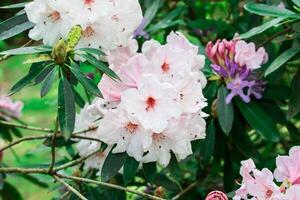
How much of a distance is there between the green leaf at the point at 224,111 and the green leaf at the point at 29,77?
0.51 m

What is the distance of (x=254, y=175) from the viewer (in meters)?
1.30

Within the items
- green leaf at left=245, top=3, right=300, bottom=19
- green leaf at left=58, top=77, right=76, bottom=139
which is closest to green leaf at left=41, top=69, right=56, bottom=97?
green leaf at left=58, top=77, right=76, bottom=139

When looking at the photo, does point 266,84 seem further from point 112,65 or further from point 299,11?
point 112,65

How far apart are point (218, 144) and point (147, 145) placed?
0.57m

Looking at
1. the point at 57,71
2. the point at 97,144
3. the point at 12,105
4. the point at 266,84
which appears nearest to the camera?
the point at 57,71

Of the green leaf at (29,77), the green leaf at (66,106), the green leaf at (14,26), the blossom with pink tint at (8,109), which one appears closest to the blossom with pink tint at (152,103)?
the green leaf at (66,106)

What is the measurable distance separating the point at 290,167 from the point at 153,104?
0.94 feet

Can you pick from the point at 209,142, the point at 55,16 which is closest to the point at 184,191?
the point at 209,142

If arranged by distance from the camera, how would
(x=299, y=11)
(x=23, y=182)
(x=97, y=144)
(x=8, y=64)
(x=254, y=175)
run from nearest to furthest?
(x=254, y=175) < (x=299, y=11) < (x=97, y=144) < (x=23, y=182) < (x=8, y=64)

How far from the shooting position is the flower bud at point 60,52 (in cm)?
133

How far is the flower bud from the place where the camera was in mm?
1330

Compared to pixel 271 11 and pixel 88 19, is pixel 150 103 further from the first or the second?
pixel 271 11

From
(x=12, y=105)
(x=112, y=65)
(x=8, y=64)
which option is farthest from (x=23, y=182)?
(x=112, y=65)

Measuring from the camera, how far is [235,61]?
1.70 meters
